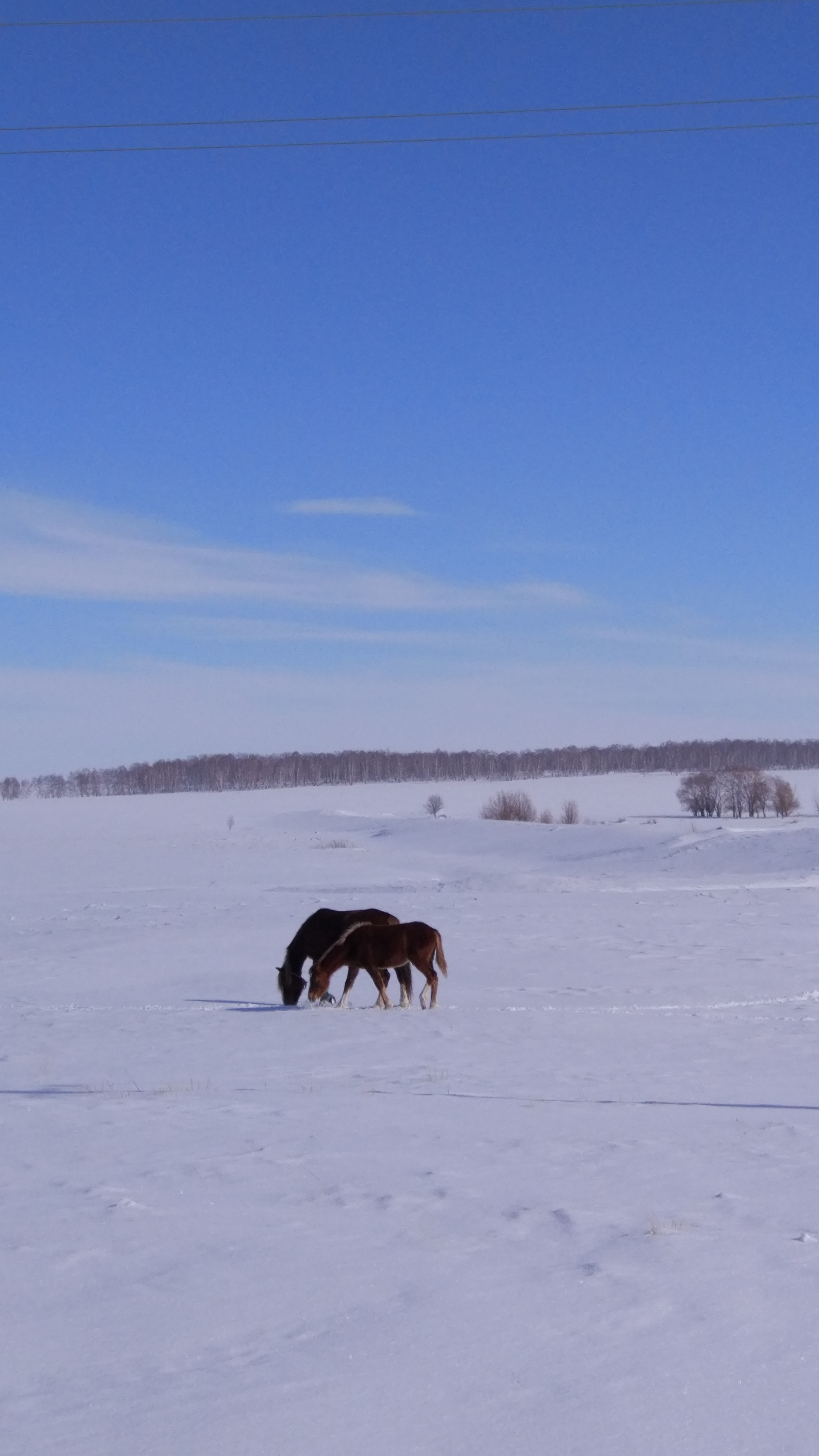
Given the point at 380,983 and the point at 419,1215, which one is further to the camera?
the point at 380,983

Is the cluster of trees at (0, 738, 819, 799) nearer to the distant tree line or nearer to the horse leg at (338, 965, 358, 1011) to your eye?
the distant tree line

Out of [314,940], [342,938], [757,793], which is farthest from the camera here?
[757,793]

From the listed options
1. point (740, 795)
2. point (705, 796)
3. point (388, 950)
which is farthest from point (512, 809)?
point (388, 950)

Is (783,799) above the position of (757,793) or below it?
below

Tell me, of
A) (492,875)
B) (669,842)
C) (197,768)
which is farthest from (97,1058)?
(197,768)

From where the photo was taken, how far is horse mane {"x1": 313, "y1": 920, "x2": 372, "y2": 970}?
15984 mm

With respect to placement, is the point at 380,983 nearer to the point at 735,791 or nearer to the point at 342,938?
the point at 342,938

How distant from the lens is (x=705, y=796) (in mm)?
70562

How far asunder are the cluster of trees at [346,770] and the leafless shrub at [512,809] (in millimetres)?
76614

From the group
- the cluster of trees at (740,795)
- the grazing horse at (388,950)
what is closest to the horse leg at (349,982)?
the grazing horse at (388,950)

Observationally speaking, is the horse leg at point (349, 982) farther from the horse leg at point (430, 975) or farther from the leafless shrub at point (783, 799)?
the leafless shrub at point (783, 799)

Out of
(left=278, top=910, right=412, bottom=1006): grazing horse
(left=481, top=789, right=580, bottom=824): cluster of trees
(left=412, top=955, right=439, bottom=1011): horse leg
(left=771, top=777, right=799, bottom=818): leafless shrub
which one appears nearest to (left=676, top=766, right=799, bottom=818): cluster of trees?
(left=771, top=777, right=799, bottom=818): leafless shrub

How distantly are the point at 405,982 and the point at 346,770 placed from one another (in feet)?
528

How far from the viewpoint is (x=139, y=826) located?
245 feet
